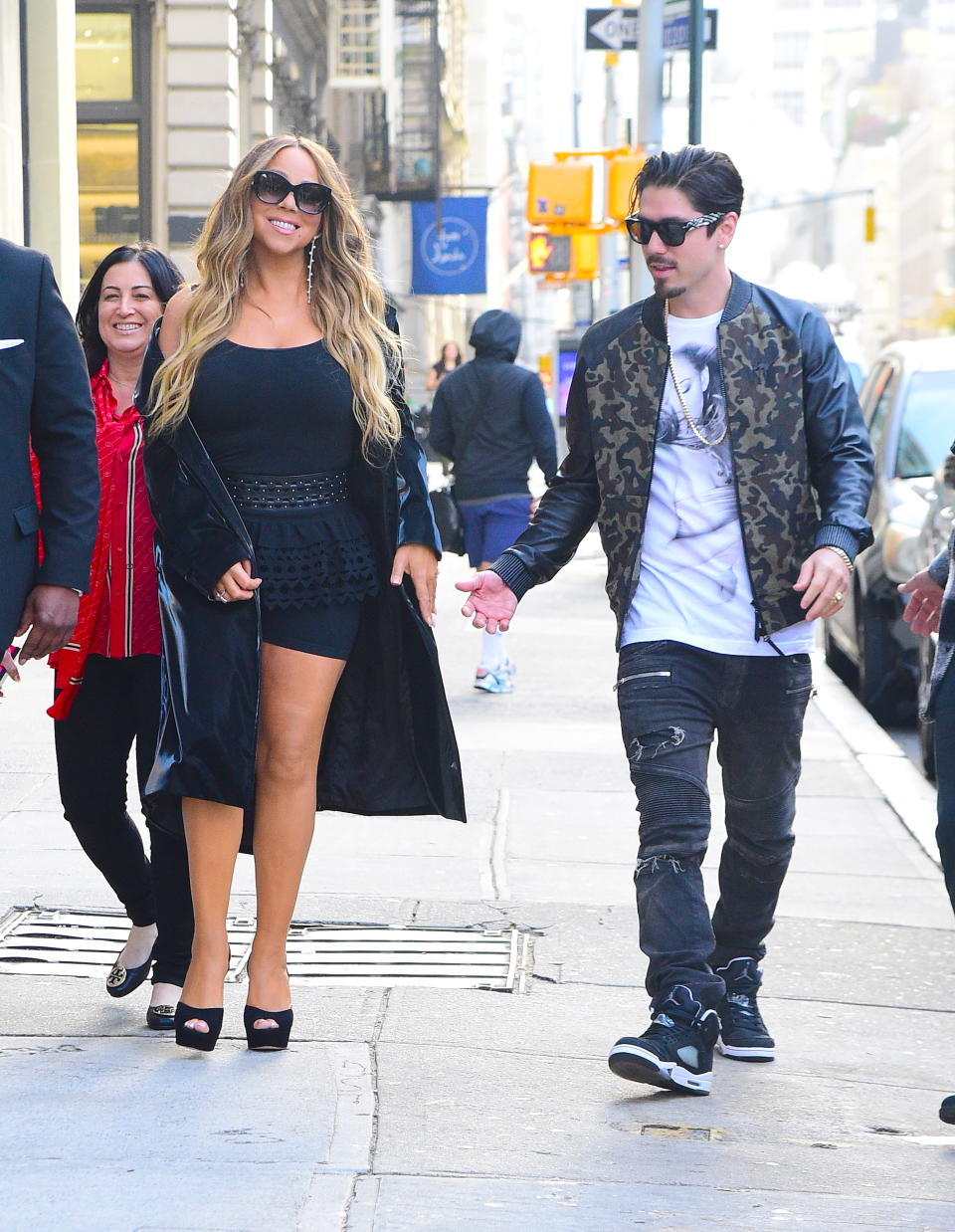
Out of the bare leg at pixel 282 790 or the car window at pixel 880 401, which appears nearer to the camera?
the bare leg at pixel 282 790

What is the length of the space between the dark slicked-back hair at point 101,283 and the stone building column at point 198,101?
15.1 meters

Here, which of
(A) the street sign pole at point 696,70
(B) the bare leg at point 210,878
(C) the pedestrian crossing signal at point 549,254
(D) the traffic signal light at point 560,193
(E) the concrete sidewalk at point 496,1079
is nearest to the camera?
(E) the concrete sidewalk at point 496,1079

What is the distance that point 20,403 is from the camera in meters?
4.05

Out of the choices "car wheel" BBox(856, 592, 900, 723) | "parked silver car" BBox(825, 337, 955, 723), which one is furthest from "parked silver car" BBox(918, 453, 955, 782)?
"car wheel" BBox(856, 592, 900, 723)

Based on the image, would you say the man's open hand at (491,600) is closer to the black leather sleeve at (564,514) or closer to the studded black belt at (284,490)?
the black leather sleeve at (564,514)

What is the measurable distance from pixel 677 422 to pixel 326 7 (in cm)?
2620

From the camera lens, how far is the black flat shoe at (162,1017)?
4566 millimetres

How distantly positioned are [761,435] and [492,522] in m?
6.81

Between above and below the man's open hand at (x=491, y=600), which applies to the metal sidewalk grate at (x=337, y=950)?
below

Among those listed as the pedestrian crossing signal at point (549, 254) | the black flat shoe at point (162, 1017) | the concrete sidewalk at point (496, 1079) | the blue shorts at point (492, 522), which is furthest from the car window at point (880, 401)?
the pedestrian crossing signal at point (549, 254)

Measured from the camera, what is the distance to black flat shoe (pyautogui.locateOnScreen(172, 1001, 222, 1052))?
4.21m

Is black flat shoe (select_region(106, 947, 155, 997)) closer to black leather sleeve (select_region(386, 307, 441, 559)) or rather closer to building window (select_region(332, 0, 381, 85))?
black leather sleeve (select_region(386, 307, 441, 559))

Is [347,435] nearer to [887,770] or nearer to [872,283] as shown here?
[887,770]

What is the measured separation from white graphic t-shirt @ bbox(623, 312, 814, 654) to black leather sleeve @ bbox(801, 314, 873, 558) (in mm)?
202
